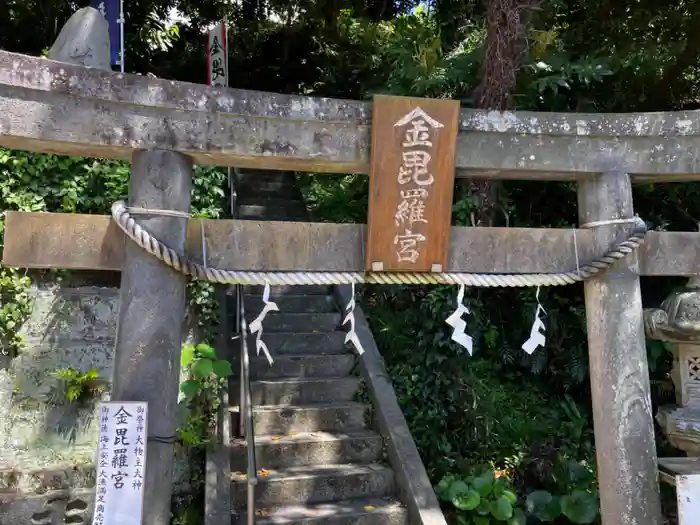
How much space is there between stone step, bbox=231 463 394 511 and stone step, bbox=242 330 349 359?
147 cm

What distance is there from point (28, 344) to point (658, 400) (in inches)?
250

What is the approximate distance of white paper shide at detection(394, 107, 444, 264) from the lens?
10.3 feet

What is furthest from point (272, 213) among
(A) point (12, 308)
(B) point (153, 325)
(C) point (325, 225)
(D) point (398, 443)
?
(B) point (153, 325)

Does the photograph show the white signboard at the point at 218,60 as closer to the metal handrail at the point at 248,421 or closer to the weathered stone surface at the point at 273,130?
the metal handrail at the point at 248,421

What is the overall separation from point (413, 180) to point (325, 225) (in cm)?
59

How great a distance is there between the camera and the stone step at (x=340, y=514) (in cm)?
426

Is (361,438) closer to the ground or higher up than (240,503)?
higher up

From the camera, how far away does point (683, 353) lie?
3637 millimetres

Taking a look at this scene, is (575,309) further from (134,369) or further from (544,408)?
(134,369)

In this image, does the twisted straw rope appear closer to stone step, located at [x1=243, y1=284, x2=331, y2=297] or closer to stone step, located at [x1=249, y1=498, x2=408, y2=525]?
stone step, located at [x1=249, y1=498, x2=408, y2=525]

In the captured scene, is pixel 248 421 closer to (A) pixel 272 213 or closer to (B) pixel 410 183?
(B) pixel 410 183

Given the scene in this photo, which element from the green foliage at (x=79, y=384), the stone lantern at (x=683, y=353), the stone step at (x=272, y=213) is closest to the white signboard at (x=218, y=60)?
the stone step at (x=272, y=213)

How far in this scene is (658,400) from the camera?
5492 mm

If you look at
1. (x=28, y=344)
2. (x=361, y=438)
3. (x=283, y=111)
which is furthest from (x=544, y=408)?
(x=28, y=344)
